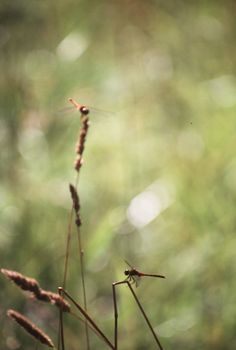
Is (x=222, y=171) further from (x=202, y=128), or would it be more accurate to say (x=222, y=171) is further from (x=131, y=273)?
(x=131, y=273)

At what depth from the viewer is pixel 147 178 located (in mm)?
1672

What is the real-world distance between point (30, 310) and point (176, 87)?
984 mm

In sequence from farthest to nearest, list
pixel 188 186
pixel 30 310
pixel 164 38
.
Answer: pixel 164 38 < pixel 188 186 < pixel 30 310

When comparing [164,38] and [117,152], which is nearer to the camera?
[117,152]

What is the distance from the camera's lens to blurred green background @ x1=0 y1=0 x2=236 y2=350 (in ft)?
3.67

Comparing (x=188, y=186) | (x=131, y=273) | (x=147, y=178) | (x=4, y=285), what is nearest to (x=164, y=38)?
(x=147, y=178)

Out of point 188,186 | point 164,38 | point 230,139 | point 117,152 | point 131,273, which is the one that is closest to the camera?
point 131,273

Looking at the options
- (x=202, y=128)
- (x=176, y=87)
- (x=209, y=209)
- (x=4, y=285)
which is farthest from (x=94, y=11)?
(x=4, y=285)

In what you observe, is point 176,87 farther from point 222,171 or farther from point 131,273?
point 131,273

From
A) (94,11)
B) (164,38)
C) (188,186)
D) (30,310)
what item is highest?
(94,11)

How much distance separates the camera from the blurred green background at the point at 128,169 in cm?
112

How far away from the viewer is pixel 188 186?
1.45 metres

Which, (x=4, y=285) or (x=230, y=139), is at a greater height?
(x=230, y=139)

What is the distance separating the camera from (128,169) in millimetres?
1701
